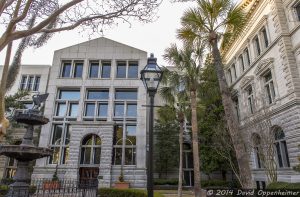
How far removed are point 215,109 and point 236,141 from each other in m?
17.9

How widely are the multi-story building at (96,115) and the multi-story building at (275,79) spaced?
440 inches

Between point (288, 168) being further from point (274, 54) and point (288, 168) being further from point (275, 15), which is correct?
point (275, 15)

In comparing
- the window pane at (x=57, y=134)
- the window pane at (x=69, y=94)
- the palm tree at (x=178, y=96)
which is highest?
the window pane at (x=69, y=94)

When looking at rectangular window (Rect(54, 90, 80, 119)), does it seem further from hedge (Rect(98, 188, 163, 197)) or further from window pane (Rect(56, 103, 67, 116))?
hedge (Rect(98, 188, 163, 197))

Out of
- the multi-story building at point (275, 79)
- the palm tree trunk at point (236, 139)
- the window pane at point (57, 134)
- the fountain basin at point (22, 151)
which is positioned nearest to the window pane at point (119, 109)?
the window pane at point (57, 134)

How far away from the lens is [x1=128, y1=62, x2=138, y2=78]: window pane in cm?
2826

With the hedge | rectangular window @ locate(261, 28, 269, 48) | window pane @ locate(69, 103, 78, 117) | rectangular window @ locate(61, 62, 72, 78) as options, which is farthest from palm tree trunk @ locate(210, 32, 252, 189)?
rectangular window @ locate(61, 62, 72, 78)

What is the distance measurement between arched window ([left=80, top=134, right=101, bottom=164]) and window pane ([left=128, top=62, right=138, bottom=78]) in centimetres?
815

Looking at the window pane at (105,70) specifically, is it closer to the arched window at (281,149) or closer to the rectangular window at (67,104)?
the rectangular window at (67,104)

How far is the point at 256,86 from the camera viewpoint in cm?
2242

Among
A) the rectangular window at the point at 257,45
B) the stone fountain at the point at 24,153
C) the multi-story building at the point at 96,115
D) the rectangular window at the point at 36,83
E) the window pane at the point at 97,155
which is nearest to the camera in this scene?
the stone fountain at the point at 24,153

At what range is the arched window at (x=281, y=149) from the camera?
1828cm

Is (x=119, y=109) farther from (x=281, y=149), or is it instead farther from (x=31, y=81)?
(x=281, y=149)

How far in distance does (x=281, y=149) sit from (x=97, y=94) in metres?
19.1
